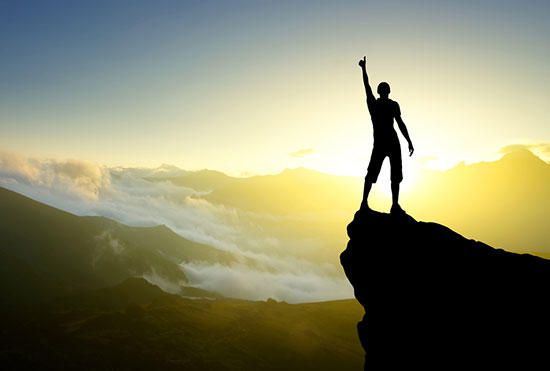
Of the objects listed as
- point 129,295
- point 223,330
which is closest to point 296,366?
point 223,330

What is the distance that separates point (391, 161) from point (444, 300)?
396cm

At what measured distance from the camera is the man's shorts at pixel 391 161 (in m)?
8.46

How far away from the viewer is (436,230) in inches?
297

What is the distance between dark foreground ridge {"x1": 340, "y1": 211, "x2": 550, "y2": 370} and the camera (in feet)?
15.8

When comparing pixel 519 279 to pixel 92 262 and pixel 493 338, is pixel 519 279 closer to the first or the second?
pixel 493 338

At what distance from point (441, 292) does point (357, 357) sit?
44086mm

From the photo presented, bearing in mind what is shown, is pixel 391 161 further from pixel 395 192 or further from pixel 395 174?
pixel 395 192

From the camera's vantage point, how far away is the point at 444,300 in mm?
5871

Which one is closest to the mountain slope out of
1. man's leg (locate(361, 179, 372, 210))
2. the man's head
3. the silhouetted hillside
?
the silhouetted hillside

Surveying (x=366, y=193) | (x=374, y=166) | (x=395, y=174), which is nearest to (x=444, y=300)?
(x=395, y=174)

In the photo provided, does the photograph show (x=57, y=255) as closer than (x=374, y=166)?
No

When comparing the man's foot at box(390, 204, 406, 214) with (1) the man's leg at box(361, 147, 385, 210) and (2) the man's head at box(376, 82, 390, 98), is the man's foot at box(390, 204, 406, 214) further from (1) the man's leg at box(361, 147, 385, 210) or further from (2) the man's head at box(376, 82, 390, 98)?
(2) the man's head at box(376, 82, 390, 98)

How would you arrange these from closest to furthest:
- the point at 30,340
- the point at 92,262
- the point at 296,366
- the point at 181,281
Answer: the point at 296,366
the point at 30,340
the point at 92,262
the point at 181,281

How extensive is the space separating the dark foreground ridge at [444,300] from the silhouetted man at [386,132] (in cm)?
117
